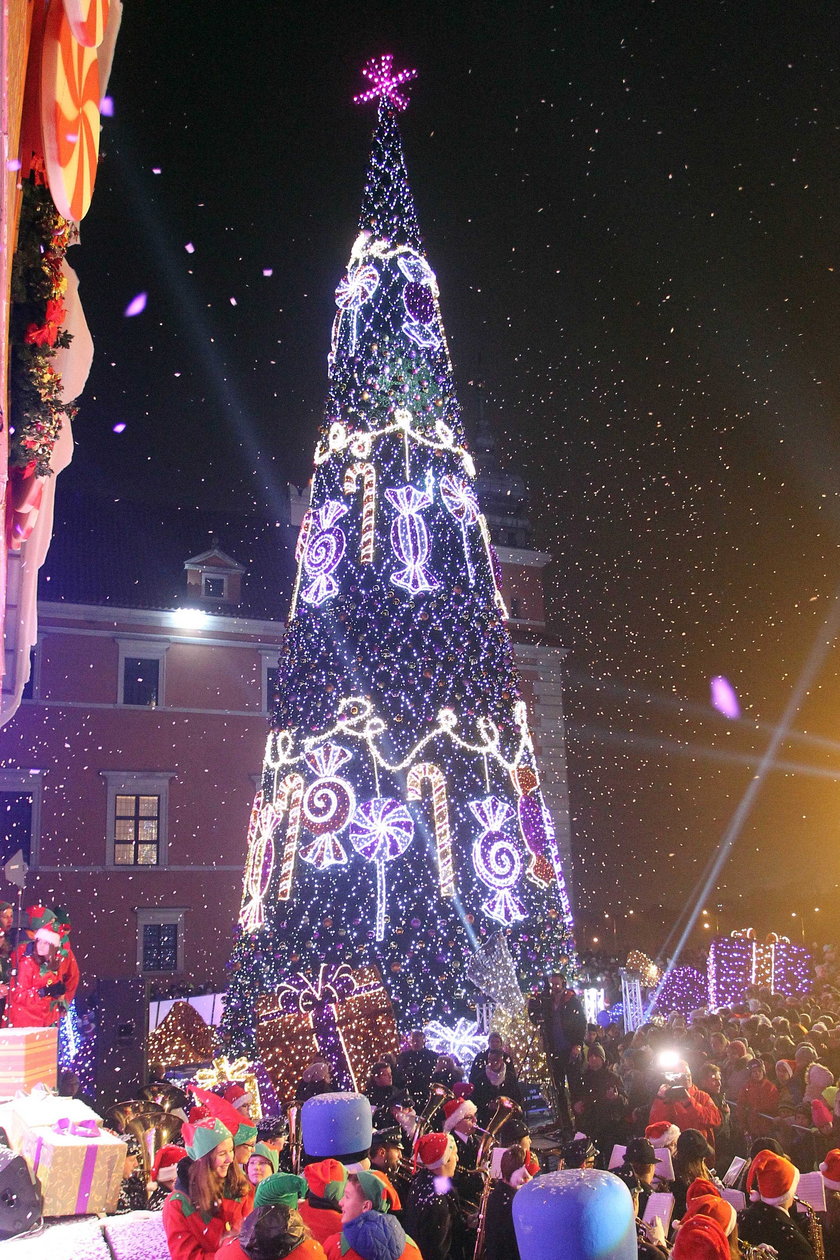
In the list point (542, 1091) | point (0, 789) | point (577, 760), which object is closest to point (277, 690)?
A: point (542, 1091)

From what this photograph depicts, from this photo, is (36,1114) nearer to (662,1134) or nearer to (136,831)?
(662,1134)

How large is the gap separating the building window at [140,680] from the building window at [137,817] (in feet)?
6.47

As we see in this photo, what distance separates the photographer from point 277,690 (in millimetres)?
13906

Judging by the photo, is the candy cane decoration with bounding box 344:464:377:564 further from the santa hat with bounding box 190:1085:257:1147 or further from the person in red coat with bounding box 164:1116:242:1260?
the person in red coat with bounding box 164:1116:242:1260

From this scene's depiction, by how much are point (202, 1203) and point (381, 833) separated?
27.2ft

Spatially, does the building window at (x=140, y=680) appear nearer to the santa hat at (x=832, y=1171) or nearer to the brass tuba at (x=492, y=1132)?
the brass tuba at (x=492, y=1132)

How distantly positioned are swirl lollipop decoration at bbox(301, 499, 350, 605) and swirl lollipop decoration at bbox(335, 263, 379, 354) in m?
2.69

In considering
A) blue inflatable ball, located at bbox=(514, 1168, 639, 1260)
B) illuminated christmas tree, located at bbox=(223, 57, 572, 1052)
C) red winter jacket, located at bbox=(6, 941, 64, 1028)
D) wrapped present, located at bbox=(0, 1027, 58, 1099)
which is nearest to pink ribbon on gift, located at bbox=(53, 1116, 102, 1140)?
wrapped present, located at bbox=(0, 1027, 58, 1099)

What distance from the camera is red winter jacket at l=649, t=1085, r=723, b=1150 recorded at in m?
7.91

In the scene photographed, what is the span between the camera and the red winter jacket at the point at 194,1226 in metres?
4.29

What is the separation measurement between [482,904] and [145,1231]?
9221mm

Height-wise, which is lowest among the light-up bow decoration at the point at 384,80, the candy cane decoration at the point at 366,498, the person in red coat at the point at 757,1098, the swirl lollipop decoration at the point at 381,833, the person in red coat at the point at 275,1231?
the person in red coat at the point at 757,1098

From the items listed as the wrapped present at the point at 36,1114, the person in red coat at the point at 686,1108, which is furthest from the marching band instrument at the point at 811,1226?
the wrapped present at the point at 36,1114

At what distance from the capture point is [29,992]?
33.0 feet
